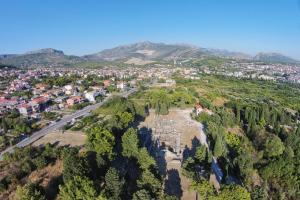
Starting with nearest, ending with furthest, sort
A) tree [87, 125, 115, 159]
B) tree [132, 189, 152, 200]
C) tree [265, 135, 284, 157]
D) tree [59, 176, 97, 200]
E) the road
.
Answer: tree [59, 176, 97, 200]
tree [132, 189, 152, 200]
tree [87, 125, 115, 159]
the road
tree [265, 135, 284, 157]

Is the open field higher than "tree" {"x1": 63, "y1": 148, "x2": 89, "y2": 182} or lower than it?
lower

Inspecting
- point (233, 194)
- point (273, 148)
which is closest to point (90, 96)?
point (273, 148)

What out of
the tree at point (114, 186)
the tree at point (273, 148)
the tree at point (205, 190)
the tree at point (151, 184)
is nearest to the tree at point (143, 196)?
the tree at point (114, 186)

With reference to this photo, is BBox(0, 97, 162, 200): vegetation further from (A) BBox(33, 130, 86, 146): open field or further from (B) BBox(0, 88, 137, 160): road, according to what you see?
(B) BBox(0, 88, 137, 160): road

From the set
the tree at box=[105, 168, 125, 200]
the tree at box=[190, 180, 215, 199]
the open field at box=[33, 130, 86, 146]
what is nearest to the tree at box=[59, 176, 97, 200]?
the tree at box=[105, 168, 125, 200]

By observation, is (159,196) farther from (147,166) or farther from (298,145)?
(298,145)

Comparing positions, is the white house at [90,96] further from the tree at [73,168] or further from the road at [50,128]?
the tree at [73,168]
